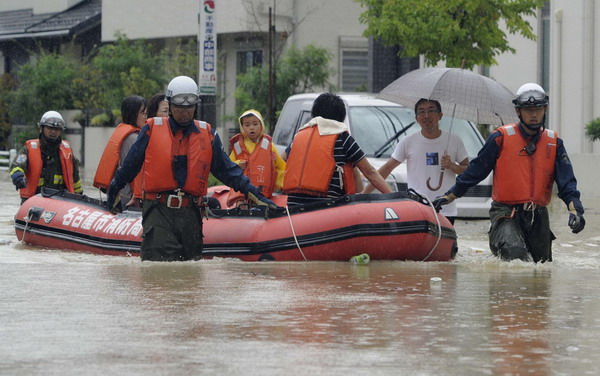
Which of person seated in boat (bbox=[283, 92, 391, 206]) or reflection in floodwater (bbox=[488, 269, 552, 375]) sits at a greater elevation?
person seated in boat (bbox=[283, 92, 391, 206])

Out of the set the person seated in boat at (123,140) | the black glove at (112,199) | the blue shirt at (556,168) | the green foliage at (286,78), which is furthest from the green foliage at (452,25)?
the blue shirt at (556,168)

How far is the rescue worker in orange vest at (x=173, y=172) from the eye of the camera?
11250 millimetres

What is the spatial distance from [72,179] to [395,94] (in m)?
4.40

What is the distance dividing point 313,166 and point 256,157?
2008mm

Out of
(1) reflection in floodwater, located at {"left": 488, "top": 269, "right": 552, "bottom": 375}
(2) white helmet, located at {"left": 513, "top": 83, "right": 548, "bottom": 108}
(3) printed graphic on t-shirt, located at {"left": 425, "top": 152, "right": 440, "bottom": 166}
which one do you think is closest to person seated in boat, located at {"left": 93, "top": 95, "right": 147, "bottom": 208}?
(3) printed graphic on t-shirt, located at {"left": 425, "top": 152, "right": 440, "bottom": 166}

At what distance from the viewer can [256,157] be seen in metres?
13.7

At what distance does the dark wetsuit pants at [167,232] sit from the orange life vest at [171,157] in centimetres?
16

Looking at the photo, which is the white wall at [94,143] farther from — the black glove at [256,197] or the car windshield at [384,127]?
the black glove at [256,197]

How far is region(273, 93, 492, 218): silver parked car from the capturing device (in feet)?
56.4

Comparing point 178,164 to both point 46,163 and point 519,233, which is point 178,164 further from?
point 46,163

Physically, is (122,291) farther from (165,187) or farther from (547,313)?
(547,313)

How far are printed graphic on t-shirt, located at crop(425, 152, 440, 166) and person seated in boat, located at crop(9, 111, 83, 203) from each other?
4.76 meters

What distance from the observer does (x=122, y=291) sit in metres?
9.36

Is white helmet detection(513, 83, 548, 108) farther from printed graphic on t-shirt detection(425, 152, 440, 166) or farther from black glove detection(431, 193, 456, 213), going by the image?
printed graphic on t-shirt detection(425, 152, 440, 166)
